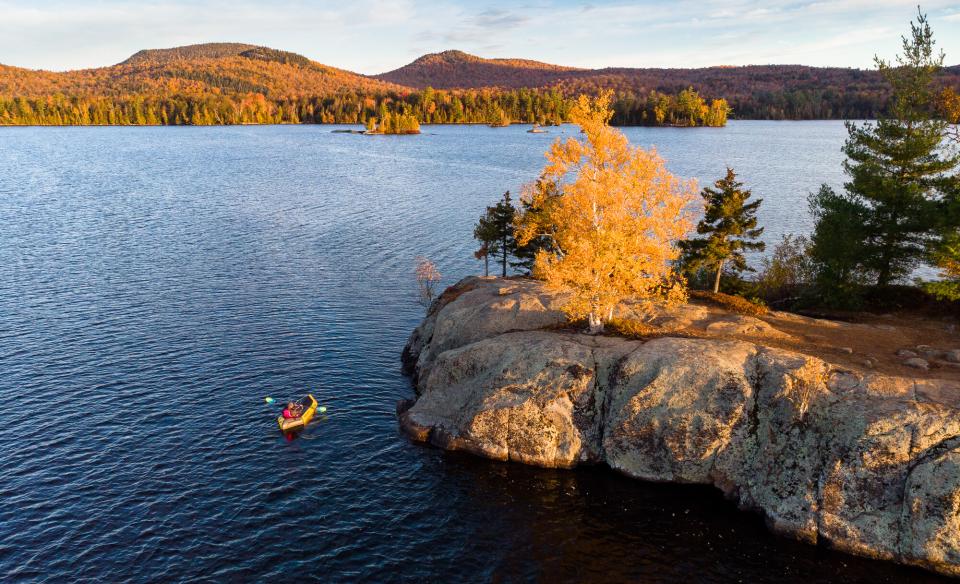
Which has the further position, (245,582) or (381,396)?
(381,396)

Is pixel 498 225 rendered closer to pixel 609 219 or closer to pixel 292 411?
pixel 609 219

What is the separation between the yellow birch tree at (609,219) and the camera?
1698 inches

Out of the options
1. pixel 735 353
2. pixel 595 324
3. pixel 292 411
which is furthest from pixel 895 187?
pixel 292 411

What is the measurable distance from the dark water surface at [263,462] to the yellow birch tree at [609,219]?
13.8 m

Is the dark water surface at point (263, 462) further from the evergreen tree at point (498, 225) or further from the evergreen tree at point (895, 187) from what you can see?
the evergreen tree at point (895, 187)

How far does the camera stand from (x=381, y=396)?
48.0m

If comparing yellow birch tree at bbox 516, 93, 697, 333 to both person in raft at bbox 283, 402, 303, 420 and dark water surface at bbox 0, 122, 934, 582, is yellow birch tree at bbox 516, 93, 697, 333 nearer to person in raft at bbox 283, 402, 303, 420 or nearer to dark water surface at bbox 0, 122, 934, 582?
dark water surface at bbox 0, 122, 934, 582

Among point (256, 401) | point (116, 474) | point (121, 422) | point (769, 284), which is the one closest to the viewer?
point (116, 474)

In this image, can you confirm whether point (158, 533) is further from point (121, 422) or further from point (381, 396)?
point (381, 396)

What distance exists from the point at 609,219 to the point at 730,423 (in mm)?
17720

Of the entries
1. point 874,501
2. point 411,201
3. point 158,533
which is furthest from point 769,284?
point 411,201

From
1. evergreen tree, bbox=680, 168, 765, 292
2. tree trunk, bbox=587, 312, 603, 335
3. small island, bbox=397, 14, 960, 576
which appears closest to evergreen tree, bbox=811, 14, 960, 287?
small island, bbox=397, 14, 960, 576

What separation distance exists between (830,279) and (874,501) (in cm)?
2641

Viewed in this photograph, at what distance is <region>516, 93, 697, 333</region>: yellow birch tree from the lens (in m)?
43.1
